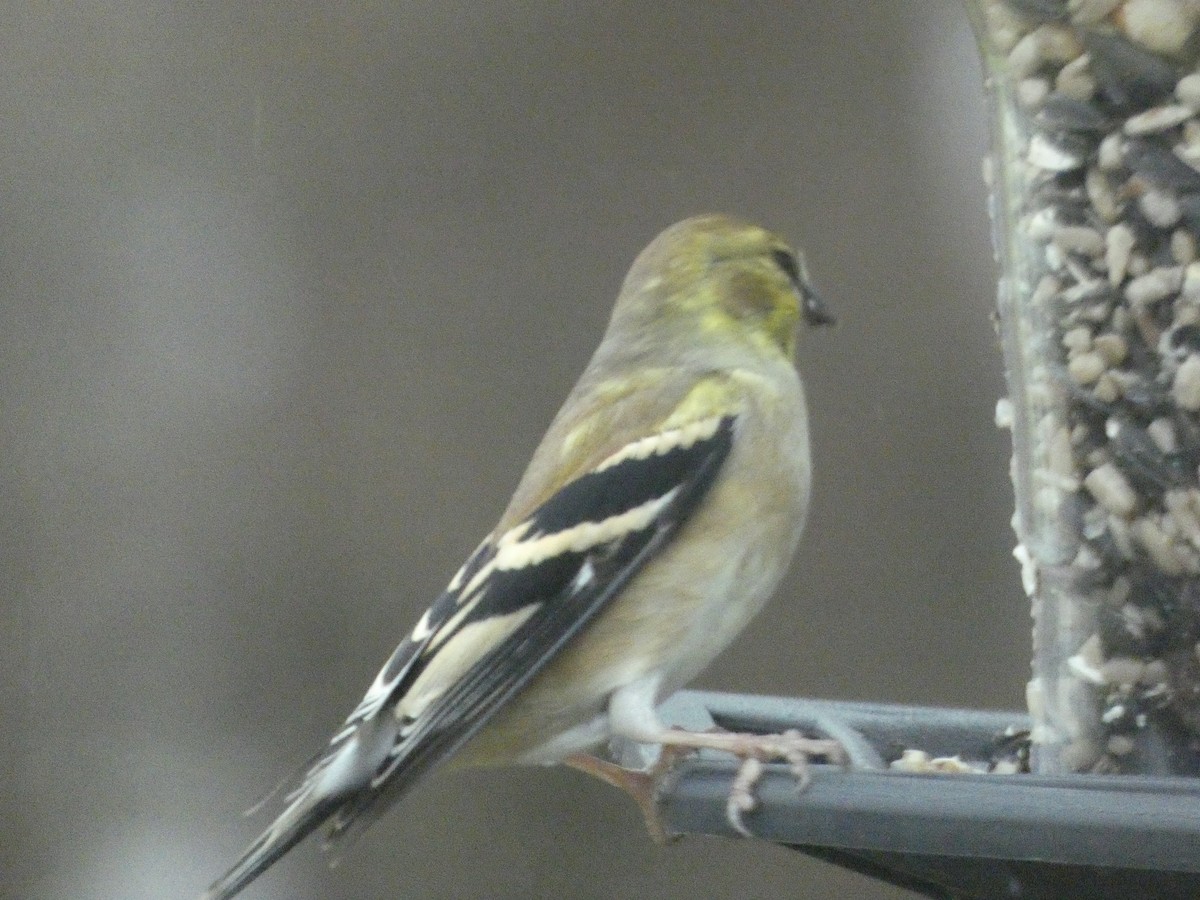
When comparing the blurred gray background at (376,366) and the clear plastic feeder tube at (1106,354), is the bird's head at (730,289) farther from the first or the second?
the blurred gray background at (376,366)

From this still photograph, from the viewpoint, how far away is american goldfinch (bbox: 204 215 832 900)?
2.05 m

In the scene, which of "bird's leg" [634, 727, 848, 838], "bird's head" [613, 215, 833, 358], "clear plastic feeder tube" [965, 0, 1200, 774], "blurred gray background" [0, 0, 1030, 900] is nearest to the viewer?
"bird's leg" [634, 727, 848, 838]

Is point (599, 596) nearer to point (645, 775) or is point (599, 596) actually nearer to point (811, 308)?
point (645, 775)

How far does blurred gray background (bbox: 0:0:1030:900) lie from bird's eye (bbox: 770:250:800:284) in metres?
1.72

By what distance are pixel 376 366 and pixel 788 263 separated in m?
2.18

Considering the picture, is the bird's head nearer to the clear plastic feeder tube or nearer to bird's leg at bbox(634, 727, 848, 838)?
the clear plastic feeder tube

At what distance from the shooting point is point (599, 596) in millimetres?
2162

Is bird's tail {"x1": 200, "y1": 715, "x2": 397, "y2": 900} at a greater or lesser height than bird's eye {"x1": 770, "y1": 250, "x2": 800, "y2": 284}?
lesser

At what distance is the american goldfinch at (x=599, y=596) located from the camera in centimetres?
205

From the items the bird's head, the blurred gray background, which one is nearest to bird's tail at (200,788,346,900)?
the bird's head

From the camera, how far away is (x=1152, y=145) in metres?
1.89

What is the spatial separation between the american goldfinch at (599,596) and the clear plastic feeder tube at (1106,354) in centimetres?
34

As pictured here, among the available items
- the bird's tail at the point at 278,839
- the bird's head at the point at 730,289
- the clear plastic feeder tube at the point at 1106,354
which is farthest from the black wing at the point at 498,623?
the clear plastic feeder tube at the point at 1106,354

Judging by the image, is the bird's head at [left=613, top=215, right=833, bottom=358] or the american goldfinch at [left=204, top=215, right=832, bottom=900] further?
the bird's head at [left=613, top=215, right=833, bottom=358]
